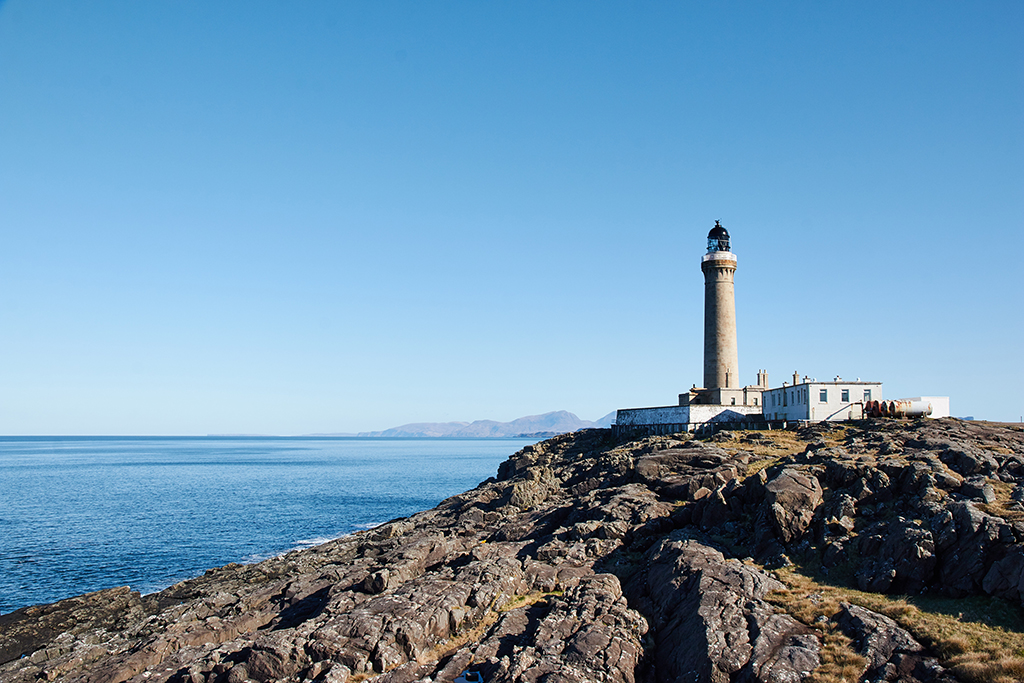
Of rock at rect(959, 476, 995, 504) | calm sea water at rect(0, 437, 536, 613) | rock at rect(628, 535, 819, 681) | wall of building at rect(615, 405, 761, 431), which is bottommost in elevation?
calm sea water at rect(0, 437, 536, 613)

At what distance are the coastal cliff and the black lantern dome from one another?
4384cm

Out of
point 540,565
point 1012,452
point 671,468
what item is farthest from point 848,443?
point 540,565

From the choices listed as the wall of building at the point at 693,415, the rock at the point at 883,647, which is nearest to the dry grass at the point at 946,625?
the rock at the point at 883,647

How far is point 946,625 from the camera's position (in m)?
24.6

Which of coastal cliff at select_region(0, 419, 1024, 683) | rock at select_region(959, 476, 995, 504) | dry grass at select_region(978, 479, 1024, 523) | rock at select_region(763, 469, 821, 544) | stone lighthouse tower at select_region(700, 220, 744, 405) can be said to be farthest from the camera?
stone lighthouse tower at select_region(700, 220, 744, 405)

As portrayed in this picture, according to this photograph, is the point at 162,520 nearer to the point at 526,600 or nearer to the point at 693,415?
the point at 693,415

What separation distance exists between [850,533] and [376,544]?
3204 cm

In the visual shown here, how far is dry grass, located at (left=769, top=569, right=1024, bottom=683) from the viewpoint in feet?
71.7

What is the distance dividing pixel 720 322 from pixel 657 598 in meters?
61.5

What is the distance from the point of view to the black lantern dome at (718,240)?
88.6 m

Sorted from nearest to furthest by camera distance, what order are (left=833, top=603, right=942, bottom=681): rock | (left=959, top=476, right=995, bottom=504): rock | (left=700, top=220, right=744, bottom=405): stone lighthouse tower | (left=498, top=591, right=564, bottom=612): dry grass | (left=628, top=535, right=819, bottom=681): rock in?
(left=833, top=603, right=942, bottom=681): rock, (left=628, top=535, right=819, bottom=681): rock, (left=498, top=591, right=564, bottom=612): dry grass, (left=959, top=476, right=995, bottom=504): rock, (left=700, top=220, right=744, bottom=405): stone lighthouse tower

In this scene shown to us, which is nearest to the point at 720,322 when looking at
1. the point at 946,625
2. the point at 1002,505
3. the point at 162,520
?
the point at 1002,505

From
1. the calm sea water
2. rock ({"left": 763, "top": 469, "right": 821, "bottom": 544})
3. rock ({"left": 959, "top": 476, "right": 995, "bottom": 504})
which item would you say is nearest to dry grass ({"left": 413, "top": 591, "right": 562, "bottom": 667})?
rock ({"left": 763, "top": 469, "right": 821, "bottom": 544})

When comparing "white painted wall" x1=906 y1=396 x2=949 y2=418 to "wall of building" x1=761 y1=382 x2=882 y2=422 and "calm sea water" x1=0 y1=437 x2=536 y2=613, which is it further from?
"calm sea water" x1=0 y1=437 x2=536 y2=613
